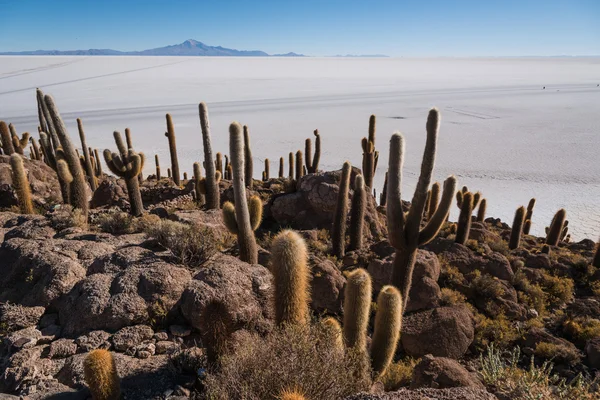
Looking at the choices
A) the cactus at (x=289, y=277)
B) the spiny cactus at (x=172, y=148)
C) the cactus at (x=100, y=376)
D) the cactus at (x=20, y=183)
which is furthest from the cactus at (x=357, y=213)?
the spiny cactus at (x=172, y=148)

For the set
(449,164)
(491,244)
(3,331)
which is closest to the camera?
(3,331)

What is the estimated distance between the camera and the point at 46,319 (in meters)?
Answer: 5.13

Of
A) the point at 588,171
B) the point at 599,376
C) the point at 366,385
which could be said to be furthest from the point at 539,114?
the point at 366,385

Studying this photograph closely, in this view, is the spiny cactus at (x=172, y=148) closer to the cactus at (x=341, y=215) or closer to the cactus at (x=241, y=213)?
the cactus at (x=341, y=215)

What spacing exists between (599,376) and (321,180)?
7.45 metres

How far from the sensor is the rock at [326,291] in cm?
709

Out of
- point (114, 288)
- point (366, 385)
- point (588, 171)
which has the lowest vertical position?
point (588, 171)

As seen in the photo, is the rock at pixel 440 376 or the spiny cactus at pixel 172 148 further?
the spiny cactus at pixel 172 148

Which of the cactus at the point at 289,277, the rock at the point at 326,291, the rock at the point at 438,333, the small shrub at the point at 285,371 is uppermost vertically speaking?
the cactus at the point at 289,277

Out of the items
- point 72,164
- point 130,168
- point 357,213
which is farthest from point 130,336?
point 72,164

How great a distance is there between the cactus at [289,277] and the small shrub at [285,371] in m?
0.52

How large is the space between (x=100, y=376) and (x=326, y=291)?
14.2 feet

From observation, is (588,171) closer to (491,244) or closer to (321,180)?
(491,244)

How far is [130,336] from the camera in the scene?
4.73 metres
